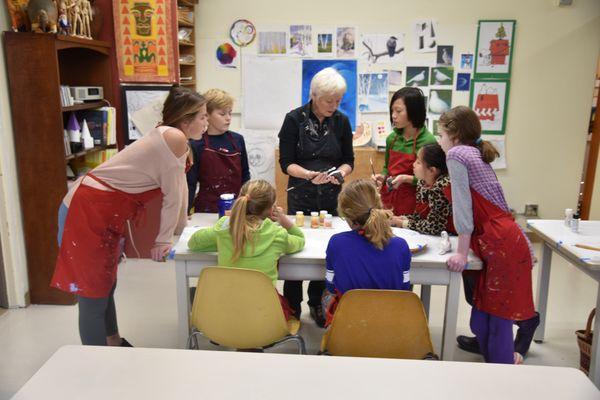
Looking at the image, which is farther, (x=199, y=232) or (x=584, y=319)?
(x=584, y=319)

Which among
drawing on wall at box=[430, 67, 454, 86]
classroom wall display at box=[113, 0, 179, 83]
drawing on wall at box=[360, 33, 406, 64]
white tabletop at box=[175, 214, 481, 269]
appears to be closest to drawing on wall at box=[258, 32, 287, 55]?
drawing on wall at box=[360, 33, 406, 64]

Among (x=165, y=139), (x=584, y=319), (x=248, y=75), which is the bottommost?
(x=584, y=319)

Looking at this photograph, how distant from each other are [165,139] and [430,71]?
10.4 feet

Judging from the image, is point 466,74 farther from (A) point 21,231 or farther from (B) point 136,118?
(A) point 21,231

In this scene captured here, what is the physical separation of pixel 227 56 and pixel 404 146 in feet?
8.04

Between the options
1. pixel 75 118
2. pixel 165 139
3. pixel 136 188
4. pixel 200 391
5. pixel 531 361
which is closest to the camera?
pixel 200 391

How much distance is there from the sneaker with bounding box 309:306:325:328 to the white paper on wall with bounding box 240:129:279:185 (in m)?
1.87

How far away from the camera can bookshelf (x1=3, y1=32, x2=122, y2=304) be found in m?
2.95

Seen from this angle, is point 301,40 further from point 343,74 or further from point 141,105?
point 141,105

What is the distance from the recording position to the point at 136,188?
2.11 meters

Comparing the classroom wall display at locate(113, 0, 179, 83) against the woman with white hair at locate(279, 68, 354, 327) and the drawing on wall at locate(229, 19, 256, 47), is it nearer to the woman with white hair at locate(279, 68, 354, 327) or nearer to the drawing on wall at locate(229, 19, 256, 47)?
the drawing on wall at locate(229, 19, 256, 47)

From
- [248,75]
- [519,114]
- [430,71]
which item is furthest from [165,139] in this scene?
[519,114]

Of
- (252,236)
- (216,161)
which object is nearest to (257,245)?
(252,236)

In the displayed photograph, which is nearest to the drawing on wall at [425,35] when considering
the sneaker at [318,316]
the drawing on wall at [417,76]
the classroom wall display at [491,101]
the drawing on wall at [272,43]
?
the drawing on wall at [417,76]
